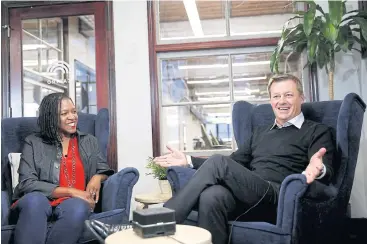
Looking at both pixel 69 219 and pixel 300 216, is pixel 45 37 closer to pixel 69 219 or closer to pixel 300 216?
pixel 69 219

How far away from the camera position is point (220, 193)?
170 cm

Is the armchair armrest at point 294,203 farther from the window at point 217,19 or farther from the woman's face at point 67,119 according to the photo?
the window at point 217,19

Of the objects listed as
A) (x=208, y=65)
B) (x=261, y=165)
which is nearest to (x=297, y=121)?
(x=261, y=165)

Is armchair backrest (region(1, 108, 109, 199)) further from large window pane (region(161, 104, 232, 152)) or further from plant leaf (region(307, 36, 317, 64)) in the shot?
plant leaf (region(307, 36, 317, 64))

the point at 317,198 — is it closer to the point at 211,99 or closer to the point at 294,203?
the point at 294,203

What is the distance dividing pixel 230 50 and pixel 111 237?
7.62 feet

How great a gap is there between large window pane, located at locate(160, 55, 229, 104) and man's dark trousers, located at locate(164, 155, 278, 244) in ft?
4.97

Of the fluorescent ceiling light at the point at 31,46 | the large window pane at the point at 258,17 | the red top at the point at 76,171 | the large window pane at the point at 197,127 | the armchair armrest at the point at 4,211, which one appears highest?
the large window pane at the point at 258,17

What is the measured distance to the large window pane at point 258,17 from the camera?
3.19 meters

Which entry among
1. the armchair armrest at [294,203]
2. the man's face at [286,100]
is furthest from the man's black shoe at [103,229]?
the man's face at [286,100]

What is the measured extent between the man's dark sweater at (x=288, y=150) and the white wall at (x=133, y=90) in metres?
1.11

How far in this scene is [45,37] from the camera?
3564mm

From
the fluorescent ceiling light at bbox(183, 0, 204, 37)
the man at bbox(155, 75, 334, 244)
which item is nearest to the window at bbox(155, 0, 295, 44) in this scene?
the fluorescent ceiling light at bbox(183, 0, 204, 37)

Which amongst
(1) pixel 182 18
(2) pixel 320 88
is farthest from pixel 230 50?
(2) pixel 320 88
